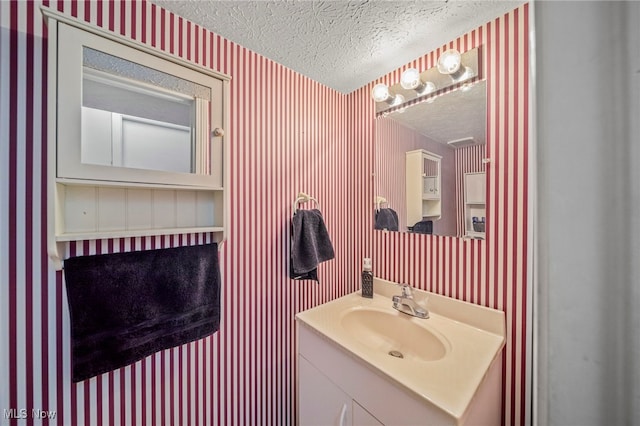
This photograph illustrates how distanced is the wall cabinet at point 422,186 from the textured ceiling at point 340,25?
51 cm

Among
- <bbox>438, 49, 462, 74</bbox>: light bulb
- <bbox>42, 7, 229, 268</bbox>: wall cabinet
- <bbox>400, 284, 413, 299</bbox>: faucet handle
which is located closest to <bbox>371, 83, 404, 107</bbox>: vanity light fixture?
<bbox>438, 49, 462, 74</bbox>: light bulb

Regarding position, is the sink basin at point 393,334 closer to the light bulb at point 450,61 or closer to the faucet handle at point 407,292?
the faucet handle at point 407,292

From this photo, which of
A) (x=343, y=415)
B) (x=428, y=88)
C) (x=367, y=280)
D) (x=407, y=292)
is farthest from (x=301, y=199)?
(x=343, y=415)

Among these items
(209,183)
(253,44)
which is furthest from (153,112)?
(253,44)

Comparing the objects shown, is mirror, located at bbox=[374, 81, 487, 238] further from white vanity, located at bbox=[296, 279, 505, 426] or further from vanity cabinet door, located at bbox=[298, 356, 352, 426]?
vanity cabinet door, located at bbox=[298, 356, 352, 426]

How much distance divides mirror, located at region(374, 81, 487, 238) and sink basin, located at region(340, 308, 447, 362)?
1.50 feet

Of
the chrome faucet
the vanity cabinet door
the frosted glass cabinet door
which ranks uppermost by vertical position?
the frosted glass cabinet door

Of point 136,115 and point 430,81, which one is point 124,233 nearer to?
point 136,115

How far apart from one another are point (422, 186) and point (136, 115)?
1.26 meters

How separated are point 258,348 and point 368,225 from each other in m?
0.89

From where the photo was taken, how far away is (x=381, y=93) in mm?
1330

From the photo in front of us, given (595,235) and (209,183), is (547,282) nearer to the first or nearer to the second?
(595,235)

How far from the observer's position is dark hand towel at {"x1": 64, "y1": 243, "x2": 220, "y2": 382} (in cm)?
74

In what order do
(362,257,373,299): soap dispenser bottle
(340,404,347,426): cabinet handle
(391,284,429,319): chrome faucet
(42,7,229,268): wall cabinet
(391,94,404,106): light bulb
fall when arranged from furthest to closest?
(362,257,373,299): soap dispenser bottle, (391,94,404,106): light bulb, (391,284,429,319): chrome faucet, (340,404,347,426): cabinet handle, (42,7,229,268): wall cabinet
